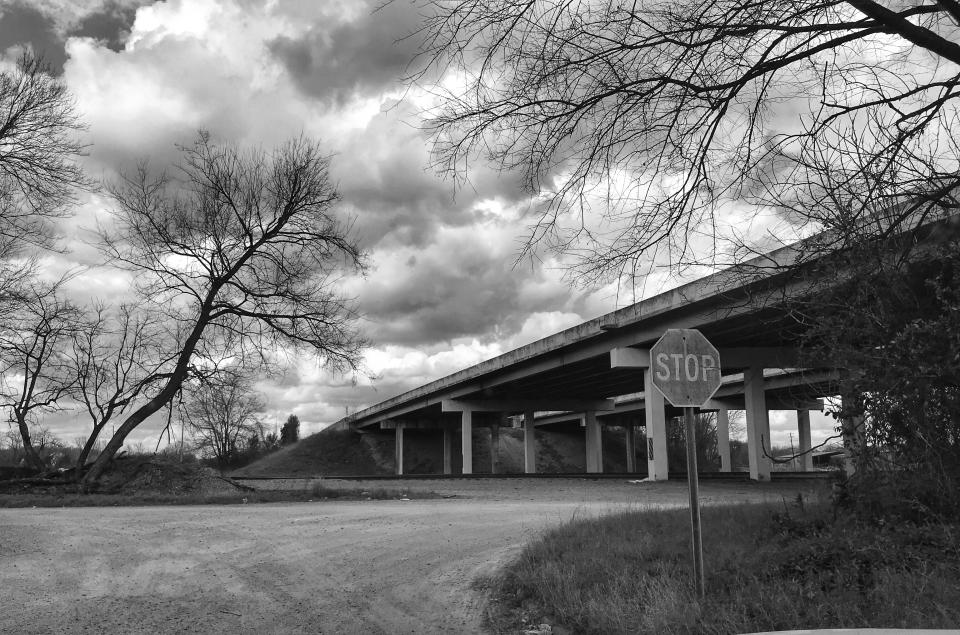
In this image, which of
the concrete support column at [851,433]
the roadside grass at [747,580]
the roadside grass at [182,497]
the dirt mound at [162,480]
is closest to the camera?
the roadside grass at [747,580]

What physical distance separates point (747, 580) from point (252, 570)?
6.13 m

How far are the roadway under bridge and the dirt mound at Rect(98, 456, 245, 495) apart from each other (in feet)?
54.4

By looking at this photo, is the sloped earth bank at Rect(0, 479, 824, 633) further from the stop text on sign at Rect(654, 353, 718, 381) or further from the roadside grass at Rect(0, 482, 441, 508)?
the roadside grass at Rect(0, 482, 441, 508)

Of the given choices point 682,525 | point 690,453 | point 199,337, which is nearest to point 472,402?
point 199,337

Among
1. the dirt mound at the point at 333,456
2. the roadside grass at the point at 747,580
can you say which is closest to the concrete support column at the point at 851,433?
the roadside grass at the point at 747,580

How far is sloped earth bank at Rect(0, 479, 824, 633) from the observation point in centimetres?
718

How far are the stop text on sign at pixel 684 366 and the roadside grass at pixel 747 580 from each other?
1786 millimetres

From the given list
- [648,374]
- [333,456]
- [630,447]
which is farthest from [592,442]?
[333,456]

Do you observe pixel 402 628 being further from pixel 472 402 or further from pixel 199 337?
pixel 472 402

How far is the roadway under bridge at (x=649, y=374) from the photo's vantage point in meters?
9.59

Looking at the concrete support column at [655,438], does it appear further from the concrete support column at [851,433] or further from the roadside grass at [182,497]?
the concrete support column at [851,433]

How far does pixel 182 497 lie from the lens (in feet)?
70.7

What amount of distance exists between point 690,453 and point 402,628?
3.18 metres

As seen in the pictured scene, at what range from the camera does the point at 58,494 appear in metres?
23.3
